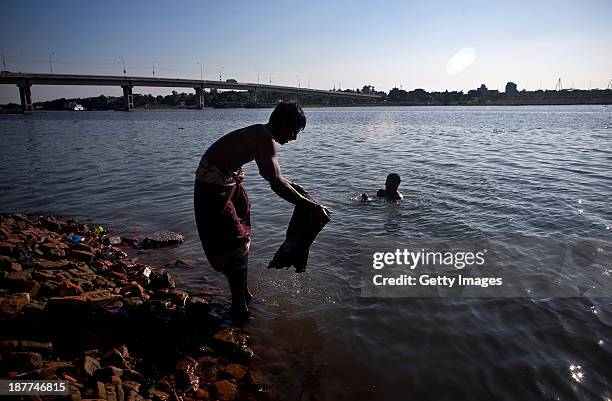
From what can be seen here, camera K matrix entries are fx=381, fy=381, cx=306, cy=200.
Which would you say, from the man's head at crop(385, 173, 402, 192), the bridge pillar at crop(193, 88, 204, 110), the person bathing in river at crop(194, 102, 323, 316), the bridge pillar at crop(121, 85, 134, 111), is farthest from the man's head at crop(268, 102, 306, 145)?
the bridge pillar at crop(193, 88, 204, 110)

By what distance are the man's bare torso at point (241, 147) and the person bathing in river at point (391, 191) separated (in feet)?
21.9

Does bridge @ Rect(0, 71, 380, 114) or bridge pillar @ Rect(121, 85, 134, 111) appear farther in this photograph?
bridge pillar @ Rect(121, 85, 134, 111)

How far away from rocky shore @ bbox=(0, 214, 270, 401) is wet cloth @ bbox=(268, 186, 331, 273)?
0.96 metres

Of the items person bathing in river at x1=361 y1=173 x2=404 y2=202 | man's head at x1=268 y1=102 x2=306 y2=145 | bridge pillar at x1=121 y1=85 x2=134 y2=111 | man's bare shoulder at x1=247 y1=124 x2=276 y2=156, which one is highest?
bridge pillar at x1=121 y1=85 x2=134 y2=111

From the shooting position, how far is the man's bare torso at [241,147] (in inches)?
142

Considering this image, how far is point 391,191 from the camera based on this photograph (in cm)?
1004

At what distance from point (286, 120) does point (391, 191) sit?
22.5 ft

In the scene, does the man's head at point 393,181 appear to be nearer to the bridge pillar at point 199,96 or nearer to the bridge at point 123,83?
the bridge at point 123,83

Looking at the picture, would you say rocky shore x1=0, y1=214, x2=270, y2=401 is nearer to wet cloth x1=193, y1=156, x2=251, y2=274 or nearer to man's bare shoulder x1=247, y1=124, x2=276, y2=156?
wet cloth x1=193, y1=156, x2=251, y2=274

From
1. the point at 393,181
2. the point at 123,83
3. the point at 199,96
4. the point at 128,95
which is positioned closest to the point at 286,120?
the point at 393,181

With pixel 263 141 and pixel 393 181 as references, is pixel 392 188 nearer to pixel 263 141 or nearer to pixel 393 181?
pixel 393 181

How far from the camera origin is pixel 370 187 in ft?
40.2

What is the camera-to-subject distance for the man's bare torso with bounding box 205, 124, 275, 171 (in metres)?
3.61

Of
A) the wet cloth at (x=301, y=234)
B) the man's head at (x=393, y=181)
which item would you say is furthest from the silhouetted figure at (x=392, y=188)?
the wet cloth at (x=301, y=234)
